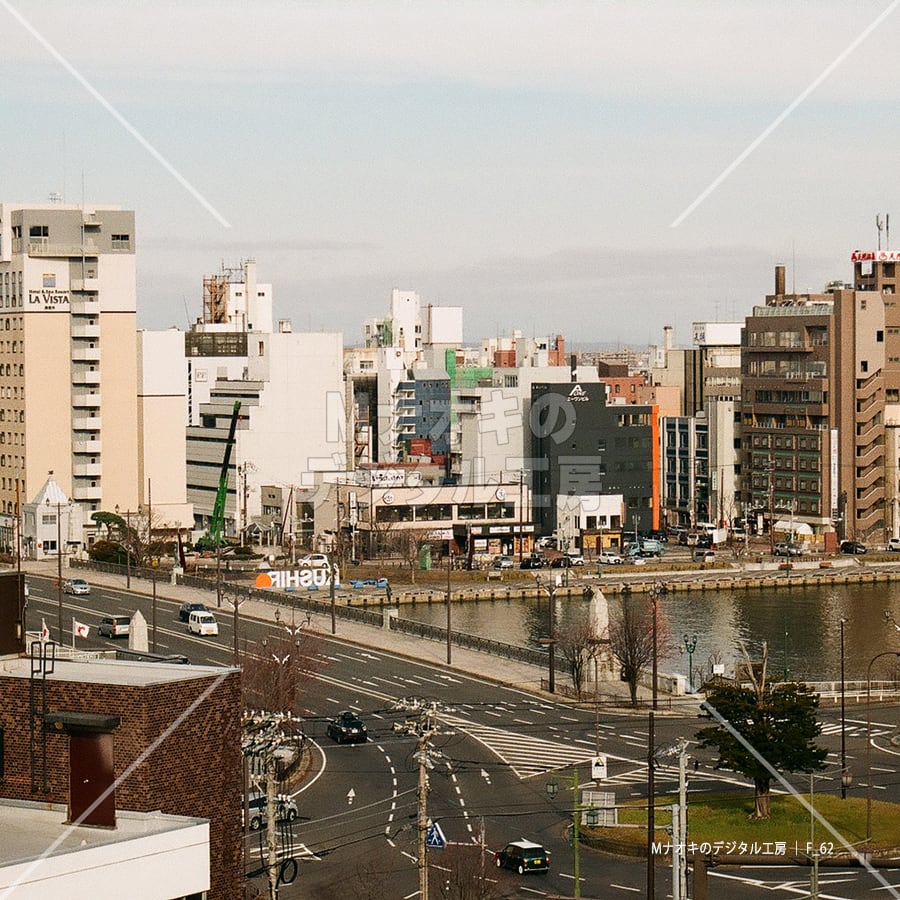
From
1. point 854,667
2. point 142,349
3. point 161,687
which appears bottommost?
point 854,667

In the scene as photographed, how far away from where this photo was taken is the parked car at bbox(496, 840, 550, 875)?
19.2 m

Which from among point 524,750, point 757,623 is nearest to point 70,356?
point 757,623

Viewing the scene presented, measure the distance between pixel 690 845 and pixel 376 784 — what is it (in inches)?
200

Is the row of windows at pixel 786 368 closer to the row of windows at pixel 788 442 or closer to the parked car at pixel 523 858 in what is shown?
the row of windows at pixel 788 442

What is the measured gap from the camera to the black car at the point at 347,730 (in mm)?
26156

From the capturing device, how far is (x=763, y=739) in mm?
22141

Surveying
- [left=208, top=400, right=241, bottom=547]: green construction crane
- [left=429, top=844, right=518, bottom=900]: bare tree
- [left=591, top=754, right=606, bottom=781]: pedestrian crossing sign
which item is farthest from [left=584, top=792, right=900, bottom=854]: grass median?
[left=208, top=400, right=241, bottom=547]: green construction crane

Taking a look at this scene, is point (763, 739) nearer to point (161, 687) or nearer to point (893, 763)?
point (893, 763)

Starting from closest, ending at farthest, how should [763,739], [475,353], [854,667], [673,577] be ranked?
[763,739]
[854,667]
[673,577]
[475,353]

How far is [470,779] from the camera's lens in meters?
23.8

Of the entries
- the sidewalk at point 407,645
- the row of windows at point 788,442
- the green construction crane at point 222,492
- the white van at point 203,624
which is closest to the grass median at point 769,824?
the sidewalk at point 407,645

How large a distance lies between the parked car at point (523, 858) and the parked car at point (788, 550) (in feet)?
127

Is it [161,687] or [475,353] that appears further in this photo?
[475,353]

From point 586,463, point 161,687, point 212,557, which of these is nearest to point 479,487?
point 586,463
